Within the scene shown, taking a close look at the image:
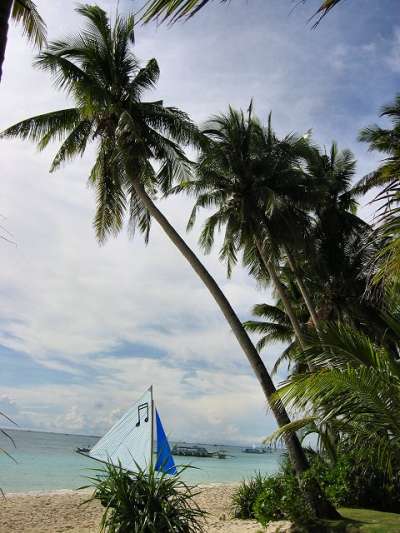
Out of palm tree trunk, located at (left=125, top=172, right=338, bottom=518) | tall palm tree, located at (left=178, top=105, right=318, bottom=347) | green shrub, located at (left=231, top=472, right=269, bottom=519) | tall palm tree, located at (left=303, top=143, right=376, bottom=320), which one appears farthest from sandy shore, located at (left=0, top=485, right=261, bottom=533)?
tall palm tree, located at (left=303, top=143, right=376, bottom=320)

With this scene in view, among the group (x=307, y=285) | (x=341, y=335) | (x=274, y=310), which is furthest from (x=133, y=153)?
(x=274, y=310)

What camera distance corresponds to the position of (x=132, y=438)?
10.7 meters

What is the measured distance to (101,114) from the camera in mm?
14695

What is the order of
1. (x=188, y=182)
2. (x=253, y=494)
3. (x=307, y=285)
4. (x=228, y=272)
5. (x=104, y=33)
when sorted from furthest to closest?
(x=307, y=285), (x=228, y=272), (x=188, y=182), (x=104, y=33), (x=253, y=494)

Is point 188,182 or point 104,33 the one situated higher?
point 104,33

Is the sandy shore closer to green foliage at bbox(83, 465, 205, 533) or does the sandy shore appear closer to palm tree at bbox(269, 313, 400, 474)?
green foliage at bbox(83, 465, 205, 533)

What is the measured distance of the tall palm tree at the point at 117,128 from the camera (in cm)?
1371

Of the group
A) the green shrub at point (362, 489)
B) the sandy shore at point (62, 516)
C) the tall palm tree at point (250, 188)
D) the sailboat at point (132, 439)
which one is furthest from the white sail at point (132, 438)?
the tall palm tree at point (250, 188)

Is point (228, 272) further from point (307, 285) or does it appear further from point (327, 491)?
point (327, 491)

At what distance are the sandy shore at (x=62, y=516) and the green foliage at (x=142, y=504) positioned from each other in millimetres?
3762

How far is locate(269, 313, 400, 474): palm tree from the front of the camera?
584 cm

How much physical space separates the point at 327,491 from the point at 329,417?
5872mm

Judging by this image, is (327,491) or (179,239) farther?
(179,239)

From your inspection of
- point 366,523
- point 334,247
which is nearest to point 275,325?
point 334,247
